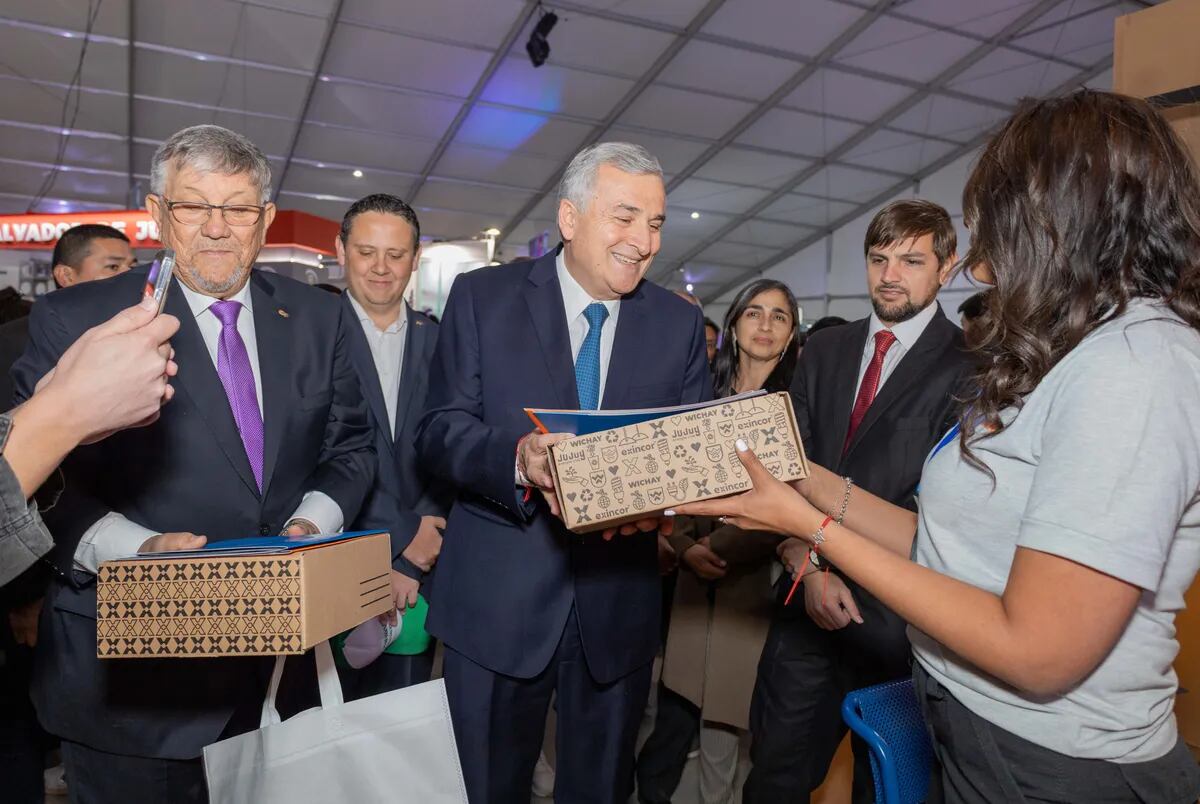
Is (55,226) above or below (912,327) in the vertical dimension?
above

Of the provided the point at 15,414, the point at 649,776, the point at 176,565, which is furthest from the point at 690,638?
the point at 15,414

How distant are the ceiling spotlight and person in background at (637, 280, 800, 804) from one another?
6.23 metres

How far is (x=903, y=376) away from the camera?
2.32 m

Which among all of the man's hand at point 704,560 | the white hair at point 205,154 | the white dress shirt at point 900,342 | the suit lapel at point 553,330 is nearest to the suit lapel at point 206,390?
the white hair at point 205,154

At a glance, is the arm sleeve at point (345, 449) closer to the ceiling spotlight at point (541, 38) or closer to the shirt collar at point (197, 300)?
the shirt collar at point (197, 300)

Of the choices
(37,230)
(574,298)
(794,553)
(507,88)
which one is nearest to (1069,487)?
(574,298)

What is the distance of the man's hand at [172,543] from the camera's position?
4.48ft

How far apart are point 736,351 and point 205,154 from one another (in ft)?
7.36

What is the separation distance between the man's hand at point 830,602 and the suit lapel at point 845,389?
0.36 metres

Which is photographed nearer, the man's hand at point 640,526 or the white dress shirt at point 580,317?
the man's hand at point 640,526

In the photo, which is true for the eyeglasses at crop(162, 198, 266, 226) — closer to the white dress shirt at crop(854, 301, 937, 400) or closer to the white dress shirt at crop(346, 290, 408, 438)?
the white dress shirt at crop(346, 290, 408, 438)

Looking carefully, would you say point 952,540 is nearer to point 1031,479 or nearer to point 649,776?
point 1031,479

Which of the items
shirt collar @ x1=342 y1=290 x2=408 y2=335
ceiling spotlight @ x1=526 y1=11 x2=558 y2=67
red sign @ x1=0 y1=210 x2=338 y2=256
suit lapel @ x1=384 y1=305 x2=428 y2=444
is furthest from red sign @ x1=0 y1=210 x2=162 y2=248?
suit lapel @ x1=384 y1=305 x2=428 y2=444

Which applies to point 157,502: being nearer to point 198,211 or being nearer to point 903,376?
point 198,211
